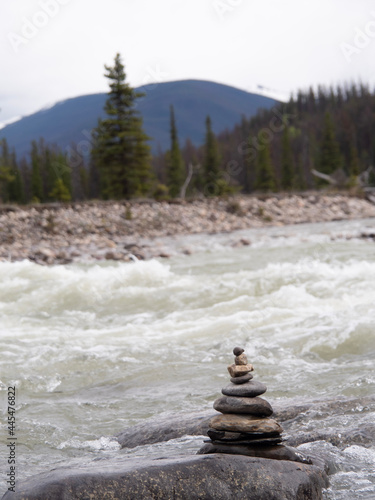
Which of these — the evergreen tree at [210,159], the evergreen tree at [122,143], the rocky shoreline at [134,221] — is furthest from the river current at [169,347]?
the evergreen tree at [210,159]

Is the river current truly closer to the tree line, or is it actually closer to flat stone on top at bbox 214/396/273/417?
flat stone on top at bbox 214/396/273/417

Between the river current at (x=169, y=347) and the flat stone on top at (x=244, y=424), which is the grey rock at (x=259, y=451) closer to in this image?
the flat stone on top at (x=244, y=424)

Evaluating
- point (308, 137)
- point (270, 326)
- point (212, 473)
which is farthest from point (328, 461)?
point (308, 137)

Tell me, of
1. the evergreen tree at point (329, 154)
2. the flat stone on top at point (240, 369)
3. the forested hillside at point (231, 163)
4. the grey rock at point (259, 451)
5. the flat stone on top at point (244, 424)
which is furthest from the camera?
the evergreen tree at point (329, 154)

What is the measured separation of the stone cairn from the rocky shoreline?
51.4ft

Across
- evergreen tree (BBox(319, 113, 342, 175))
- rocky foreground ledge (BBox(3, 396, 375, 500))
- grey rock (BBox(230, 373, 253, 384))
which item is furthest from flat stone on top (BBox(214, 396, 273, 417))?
evergreen tree (BBox(319, 113, 342, 175))

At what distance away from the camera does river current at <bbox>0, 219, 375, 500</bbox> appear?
15.6ft

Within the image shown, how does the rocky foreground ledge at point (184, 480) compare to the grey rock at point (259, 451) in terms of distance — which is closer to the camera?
the rocky foreground ledge at point (184, 480)

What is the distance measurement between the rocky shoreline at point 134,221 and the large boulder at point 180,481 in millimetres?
16244

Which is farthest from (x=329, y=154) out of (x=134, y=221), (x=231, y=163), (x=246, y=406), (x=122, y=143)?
(x=246, y=406)

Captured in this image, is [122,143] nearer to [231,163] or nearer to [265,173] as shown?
[265,173]

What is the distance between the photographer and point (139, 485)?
3086 mm

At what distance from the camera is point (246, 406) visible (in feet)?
12.4

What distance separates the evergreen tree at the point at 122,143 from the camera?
34.2 m
